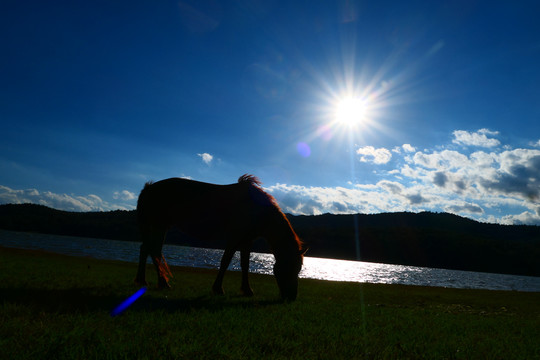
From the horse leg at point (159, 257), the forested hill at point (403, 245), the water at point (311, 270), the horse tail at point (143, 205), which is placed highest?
the forested hill at point (403, 245)

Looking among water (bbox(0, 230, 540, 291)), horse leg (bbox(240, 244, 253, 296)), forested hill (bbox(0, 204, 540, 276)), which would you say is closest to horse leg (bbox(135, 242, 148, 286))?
horse leg (bbox(240, 244, 253, 296))

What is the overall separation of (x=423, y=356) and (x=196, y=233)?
6.94 meters

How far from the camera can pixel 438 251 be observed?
161 meters

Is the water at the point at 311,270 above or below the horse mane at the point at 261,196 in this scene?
below

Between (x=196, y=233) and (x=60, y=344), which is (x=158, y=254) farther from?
(x=60, y=344)

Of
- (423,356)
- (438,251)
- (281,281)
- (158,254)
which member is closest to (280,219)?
(281,281)

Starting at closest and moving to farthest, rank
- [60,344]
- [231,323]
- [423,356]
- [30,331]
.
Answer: [60,344], [30,331], [423,356], [231,323]

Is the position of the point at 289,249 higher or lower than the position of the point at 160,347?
higher

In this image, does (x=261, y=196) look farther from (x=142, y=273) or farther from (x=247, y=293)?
(x=142, y=273)

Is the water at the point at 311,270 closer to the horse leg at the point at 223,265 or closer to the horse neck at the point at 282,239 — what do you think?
the horse leg at the point at 223,265

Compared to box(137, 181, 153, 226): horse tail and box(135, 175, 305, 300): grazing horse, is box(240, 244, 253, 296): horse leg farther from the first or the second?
box(137, 181, 153, 226): horse tail

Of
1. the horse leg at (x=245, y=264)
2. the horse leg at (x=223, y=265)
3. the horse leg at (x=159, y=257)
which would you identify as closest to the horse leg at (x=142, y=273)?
the horse leg at (x=159, y=257)

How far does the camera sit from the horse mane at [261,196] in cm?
914

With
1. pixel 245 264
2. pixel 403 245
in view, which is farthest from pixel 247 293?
pixel 403 245
